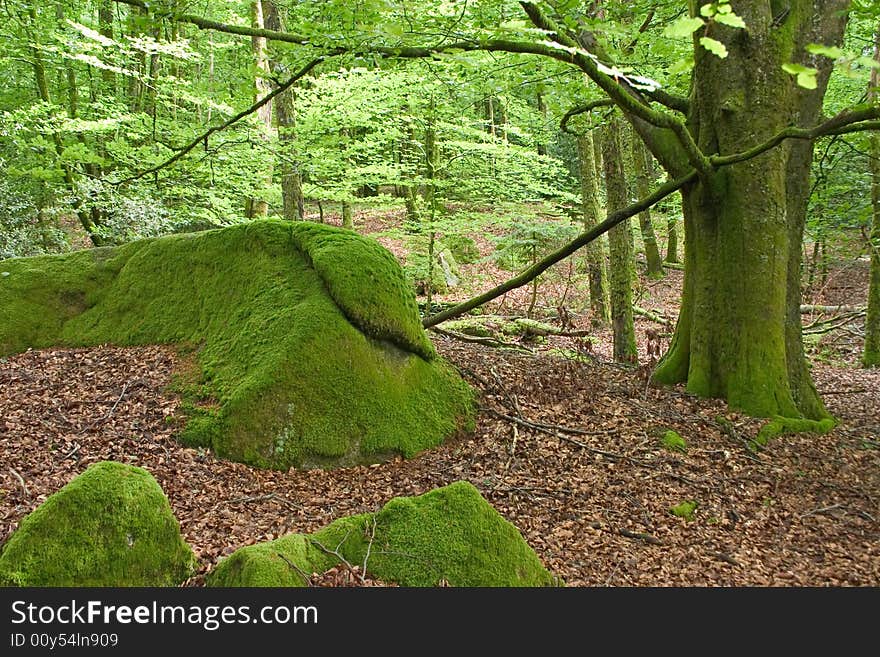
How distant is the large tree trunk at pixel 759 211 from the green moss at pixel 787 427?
135 mm

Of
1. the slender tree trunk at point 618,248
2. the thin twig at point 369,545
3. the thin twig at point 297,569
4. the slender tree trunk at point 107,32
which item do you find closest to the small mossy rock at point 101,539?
the thin twig at point 297,569

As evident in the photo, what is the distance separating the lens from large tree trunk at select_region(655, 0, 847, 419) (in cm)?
600

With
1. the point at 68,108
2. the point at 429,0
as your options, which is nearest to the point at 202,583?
the point at 429,0

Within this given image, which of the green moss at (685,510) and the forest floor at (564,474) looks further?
the green moss at (685,510)

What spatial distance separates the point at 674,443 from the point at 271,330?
384 centimetres

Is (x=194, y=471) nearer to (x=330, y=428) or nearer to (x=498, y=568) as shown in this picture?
(x=330, y=428)

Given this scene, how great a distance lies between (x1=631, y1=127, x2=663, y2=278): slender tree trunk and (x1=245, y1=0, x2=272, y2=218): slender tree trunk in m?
9.14

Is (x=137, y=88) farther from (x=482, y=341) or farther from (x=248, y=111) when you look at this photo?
(x=482, y=341)

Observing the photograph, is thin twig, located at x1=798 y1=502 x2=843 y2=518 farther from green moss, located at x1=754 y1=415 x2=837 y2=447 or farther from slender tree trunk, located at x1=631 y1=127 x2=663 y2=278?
slender tree trunk, located at x1=631 y1=127 x2=663 y2=278

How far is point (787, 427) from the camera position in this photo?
5770 millimetres

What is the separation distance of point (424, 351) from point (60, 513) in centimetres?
382

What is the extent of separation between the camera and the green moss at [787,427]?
18.4 ft

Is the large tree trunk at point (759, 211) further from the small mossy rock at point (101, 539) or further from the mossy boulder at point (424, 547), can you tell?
the small mossy rock at point (101, 539)

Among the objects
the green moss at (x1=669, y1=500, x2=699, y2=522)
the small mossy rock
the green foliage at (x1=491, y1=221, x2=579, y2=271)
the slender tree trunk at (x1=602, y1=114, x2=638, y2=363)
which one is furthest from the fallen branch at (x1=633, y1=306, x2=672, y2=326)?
the small mossy rock
